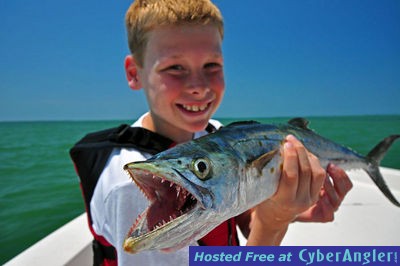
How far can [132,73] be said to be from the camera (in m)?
2.15

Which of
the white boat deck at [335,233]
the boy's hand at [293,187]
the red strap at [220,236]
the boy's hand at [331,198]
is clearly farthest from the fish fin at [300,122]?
the white boat deck at [335,233]

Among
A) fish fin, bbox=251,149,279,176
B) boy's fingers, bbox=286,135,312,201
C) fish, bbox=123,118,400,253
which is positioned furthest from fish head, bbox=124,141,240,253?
boy's fingers, bbox=286,135,312,201

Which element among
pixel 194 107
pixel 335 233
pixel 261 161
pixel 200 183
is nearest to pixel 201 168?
pixel 200 183

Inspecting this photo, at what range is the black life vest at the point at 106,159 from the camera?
6.08 ft

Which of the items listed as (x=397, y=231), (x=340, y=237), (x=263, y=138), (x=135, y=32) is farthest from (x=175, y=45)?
(x=397, y=231)

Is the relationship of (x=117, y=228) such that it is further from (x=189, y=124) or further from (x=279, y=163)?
(x=279, y=163)

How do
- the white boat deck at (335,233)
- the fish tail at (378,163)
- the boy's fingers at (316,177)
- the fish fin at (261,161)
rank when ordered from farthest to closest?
the fish tail at (378,163) < the white boat deck at (335,233) < the boy's fingers at (316,177) < the fish fin at (261,161)

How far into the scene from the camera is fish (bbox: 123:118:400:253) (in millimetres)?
987

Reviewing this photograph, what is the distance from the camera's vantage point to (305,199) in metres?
1.63

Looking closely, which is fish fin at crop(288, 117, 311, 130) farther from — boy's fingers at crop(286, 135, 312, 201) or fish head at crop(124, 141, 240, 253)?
fish head at crop(124, 141, 240, 253)

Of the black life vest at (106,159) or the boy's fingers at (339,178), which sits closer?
the black life vest at (106,159)

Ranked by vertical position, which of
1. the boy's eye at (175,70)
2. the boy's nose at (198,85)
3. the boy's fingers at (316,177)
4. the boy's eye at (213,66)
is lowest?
the boy's fingers at (316,177)

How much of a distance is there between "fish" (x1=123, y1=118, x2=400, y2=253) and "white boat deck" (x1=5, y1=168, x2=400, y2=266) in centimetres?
Answer: 183

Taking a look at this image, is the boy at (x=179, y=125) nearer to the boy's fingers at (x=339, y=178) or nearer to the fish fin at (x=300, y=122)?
the boy's fingers at (x=339, y=178)
